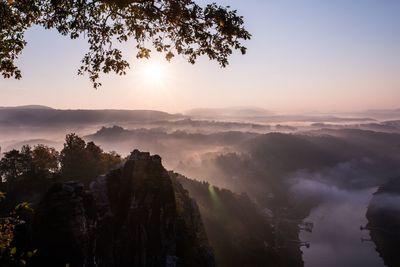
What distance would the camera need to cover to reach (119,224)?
6488 centimetres

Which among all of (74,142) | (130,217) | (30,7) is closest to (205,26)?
(30,7)

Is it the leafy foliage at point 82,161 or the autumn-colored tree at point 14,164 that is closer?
the leafy foliage at point 82,161

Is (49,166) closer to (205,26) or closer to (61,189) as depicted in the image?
(61,189)

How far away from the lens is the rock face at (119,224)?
171 feet

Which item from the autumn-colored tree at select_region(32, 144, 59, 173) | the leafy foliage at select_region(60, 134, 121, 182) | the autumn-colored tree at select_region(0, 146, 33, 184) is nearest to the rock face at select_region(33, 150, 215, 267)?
the leafy foliage at select_region(60, 134, 121, 182)

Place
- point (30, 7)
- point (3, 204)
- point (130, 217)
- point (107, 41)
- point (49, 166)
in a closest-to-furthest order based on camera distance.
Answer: point (30, 7) < point (107, 41) < point (130, 217) < point (3, 204) < point (49, 166)

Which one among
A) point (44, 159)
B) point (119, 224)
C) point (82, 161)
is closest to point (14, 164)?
point (44, 159)

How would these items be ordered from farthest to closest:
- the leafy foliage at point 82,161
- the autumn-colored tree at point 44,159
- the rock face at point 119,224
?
the autumn-colored tree at point 44,159 < the leafy foliage at point 82,161 < the rock face at point 119,224

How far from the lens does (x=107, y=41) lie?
2072cm

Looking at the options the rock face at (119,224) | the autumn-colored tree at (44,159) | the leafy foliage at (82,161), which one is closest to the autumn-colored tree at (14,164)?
the autumn-colored tree at (44,159)

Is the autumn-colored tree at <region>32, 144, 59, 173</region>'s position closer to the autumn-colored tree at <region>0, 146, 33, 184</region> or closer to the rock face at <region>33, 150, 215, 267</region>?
the autumn-colored tree at <region>0, 146, 33, 184</region>

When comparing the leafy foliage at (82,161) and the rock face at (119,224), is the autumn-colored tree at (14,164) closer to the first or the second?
the leafy foliage at (82,161)

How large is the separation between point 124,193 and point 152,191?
15.0ft

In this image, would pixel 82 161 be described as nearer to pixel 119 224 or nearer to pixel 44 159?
pixel 44 159
